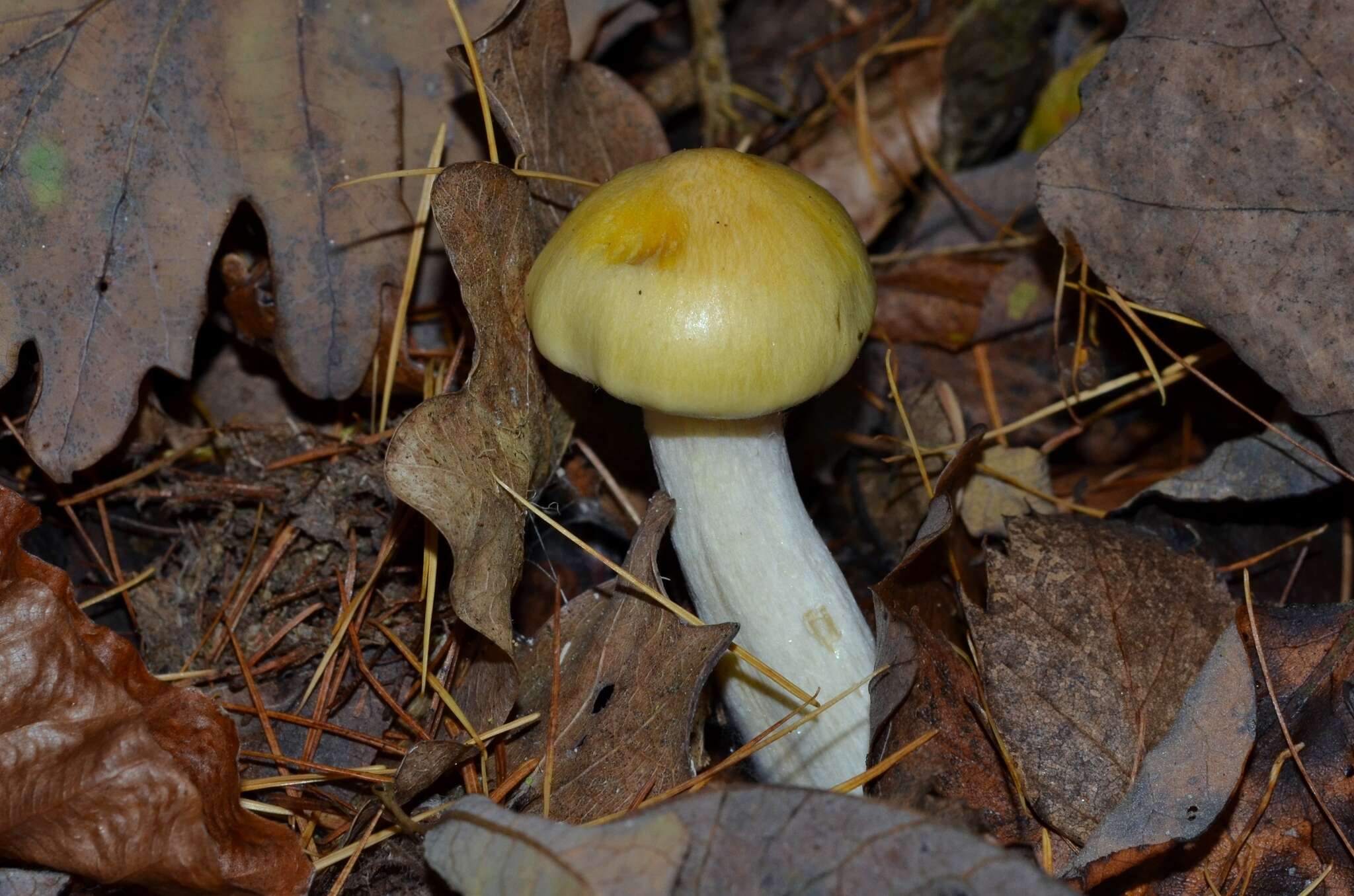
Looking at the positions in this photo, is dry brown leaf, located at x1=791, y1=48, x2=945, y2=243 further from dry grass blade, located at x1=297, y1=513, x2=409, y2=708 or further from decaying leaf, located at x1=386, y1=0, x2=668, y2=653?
dry grass blade, located at x1=297, y1=513, x2=409, y2=708

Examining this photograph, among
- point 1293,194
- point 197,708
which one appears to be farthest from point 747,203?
point 197,708

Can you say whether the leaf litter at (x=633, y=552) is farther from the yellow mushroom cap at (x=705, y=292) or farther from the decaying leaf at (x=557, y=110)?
the yellow mushroom cap at (x=705, y=292)

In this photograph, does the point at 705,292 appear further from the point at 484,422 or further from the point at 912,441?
the point at 912,441

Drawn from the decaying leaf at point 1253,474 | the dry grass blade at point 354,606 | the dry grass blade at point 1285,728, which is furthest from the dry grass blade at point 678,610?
the decaying leaf at point 1253,474

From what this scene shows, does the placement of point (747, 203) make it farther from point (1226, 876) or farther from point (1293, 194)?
point (1226, 876)

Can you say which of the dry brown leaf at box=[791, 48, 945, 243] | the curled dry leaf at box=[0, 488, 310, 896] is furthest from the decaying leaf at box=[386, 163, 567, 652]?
the dry brown leaf at box=[791, 48, 945, 243]

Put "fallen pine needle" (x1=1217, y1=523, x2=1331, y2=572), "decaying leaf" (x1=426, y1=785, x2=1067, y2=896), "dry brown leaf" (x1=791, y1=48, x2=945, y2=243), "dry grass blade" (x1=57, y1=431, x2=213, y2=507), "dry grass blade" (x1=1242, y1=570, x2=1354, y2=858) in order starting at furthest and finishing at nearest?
"dry brown leaf" (x1=791, y1=48, x2=945, y2=243) < "fallen pine needle" (x1=1217, y1=523, x2=1331, y2=572) < "dry grass blade" (x1=57, y1=431, x2=213, y2=507) < "dry grass blade" (x1=1242, y1=570, x2=1354, y2=858) < "decaying leaf" (x1=426, y1=785, x2=1067, y2=896)

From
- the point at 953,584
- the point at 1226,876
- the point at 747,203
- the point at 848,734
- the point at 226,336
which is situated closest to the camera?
the point at 747,203
